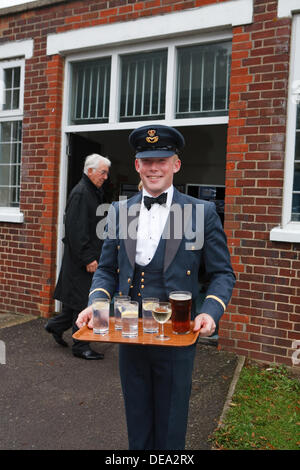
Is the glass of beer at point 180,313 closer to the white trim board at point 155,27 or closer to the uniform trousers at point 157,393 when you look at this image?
the uniform trousers at point 157,393

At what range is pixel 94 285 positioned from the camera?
246 cm

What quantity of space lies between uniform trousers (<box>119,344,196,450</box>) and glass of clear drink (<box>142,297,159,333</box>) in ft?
0.53

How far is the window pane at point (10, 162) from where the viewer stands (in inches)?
266

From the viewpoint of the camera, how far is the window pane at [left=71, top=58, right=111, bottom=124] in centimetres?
609

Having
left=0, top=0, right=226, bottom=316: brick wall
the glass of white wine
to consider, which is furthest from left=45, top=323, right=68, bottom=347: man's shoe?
the glass of white wine

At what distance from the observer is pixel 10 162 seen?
6.86 m

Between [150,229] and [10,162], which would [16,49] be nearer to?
[10,162]

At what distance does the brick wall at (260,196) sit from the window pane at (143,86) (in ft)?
3.67

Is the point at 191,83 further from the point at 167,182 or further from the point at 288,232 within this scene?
the point at 167,182

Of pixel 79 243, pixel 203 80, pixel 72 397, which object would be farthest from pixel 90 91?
pixel 72 397

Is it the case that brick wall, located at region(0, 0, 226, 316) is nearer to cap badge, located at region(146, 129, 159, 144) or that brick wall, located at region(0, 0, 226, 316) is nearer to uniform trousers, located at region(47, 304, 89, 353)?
uniform trousers, located at region(47, 304, 89, 353)

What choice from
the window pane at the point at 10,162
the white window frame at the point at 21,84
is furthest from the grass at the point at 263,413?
the white window frame at the point at 21,84
